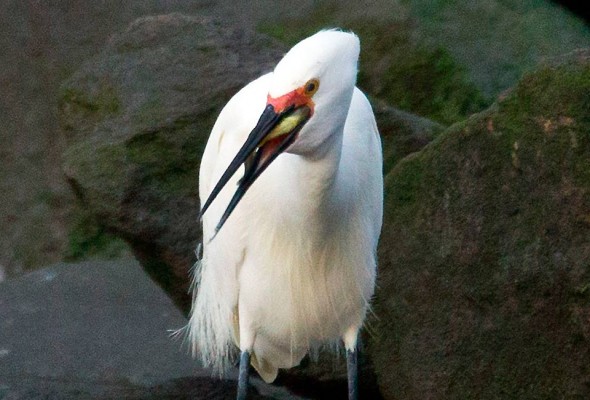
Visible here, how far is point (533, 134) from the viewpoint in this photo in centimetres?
316

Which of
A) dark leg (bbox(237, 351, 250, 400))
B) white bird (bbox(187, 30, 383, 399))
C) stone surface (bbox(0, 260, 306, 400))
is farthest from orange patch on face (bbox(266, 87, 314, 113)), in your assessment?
stone surface (bbox(0, 260, 306, 400))

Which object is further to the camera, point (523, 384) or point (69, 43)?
point (69, 43)

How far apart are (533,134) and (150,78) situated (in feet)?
5.35

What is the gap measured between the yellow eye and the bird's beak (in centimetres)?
3

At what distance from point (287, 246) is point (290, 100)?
0.86 meters

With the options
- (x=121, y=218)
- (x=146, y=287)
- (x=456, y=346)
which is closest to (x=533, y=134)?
(x=456, y=346)

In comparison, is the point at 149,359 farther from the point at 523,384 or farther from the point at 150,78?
the point at 523,384

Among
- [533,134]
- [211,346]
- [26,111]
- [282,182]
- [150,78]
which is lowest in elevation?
[26,111]

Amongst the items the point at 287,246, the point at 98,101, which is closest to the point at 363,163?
the point at 287,246

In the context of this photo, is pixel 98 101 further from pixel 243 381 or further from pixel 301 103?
pixel 301 103

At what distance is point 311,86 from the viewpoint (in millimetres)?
2287

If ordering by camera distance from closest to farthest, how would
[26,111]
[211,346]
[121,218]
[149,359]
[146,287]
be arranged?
[211,346] < [121,218] < [149,359] < [146,287] < [26,111]

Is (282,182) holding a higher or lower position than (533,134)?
higher

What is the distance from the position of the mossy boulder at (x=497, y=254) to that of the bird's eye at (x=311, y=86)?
1.02m
